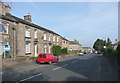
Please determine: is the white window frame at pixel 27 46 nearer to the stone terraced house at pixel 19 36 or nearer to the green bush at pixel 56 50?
the stone terraced house at pixel 19 36

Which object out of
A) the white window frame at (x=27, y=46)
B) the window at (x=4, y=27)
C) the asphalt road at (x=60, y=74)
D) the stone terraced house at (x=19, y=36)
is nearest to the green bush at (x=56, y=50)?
the stone terraced house at (x=19, y=36)

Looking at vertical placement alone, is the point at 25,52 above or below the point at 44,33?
below

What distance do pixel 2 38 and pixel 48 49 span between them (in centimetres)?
2407

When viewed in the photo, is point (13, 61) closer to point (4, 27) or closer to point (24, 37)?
point (4, 27)

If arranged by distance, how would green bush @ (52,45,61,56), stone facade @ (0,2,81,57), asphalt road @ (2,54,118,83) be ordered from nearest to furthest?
1. asphalt road @ (2,54,118,83)
2. stone facade @ (0,2,81,57)
3. green bush @ (52,45,61,56)

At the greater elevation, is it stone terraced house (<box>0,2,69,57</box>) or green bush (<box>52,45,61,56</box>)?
stone terraced house (<box>0,2,69,57</box>)

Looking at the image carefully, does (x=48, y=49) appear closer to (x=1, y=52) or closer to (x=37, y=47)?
(x=37, y=47)

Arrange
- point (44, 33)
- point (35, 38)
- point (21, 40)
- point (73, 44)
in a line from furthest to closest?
point (73, 44) < point (44, 33) < point (35, 38) < point (21, 40)

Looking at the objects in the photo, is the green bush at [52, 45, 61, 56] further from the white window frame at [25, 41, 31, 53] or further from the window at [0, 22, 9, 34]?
the window at [0, 22, 9, 34]

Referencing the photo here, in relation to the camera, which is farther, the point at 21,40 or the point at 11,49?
the point at 21,40

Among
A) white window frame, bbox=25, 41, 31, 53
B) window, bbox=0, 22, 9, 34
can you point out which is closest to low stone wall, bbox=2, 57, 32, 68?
window, bbox=0, 22, 9, 34

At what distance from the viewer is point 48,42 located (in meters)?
54.7

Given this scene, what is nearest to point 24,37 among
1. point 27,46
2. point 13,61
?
point 27,46

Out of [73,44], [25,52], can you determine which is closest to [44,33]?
[25,52]
